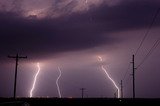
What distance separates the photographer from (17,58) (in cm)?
5294
